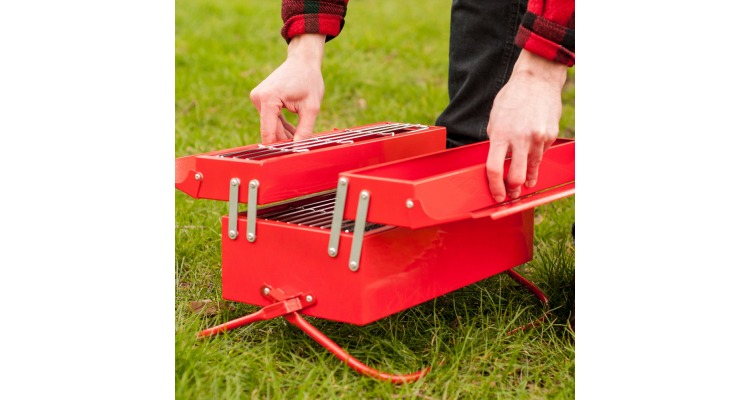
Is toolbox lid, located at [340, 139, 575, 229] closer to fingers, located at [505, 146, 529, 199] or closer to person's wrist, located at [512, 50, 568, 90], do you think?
fingers, located at [505, 146, 529, 199]

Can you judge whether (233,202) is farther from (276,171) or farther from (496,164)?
(496,164)

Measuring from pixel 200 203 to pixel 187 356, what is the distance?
109 centimetres

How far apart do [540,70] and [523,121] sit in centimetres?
14

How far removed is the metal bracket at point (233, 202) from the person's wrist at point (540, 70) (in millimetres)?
608

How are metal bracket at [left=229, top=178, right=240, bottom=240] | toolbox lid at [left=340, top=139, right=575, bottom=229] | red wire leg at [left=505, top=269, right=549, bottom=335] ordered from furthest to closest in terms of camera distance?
red wire leg at [left=505, top=269, right=549, bottom=335], metal bracket at [left=229, top=178, right=240, bottom=240], toolbox lid at [left=340, top=139, right=575, bottom=229]

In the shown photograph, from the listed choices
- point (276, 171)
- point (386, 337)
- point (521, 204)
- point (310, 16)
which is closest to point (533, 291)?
point (386, 337)

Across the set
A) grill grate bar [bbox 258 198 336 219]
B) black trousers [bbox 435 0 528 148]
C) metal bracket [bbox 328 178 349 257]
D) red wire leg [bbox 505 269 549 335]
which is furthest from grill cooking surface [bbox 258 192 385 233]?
black trousers [bbox 435 0 528 148]

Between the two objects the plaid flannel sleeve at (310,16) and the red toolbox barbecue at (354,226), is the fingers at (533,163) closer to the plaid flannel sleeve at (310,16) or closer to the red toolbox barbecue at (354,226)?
the red toolbox barbecue at (354,226)

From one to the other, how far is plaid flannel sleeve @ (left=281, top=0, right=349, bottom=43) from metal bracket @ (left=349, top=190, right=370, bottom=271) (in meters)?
0.71

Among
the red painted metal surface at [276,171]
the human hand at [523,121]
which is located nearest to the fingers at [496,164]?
the human hand at [523,121]

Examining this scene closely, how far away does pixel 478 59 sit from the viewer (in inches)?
79.6

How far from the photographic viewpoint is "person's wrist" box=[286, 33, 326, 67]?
1657mm

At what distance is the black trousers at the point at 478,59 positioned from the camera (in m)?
1.96

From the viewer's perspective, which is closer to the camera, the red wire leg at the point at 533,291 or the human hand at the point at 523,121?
the human hand at the point at 523,121
